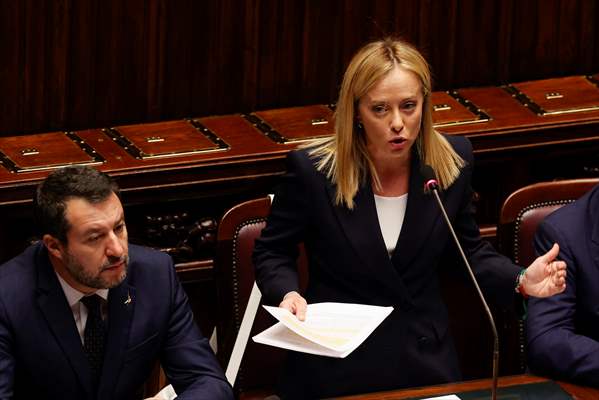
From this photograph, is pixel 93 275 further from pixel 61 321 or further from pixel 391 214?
pixel 391 214

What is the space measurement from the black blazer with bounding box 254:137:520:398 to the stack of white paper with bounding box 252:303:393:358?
294 millimetres

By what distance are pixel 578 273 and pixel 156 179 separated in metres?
1.41

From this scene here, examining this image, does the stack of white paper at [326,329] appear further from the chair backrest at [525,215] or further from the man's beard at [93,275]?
the chair backrest at [525,215]

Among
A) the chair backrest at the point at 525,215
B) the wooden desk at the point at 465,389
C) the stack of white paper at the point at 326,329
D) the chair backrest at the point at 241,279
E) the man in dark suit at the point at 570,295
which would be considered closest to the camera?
the stack of white paper at the point at 326,329

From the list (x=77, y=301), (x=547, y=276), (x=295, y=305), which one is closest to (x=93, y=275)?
(x=77, y=301)

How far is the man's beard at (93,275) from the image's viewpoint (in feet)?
10.9

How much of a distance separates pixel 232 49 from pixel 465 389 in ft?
6.36

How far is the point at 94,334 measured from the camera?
347 cm

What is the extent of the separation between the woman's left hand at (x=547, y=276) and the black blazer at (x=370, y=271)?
0.58 feet

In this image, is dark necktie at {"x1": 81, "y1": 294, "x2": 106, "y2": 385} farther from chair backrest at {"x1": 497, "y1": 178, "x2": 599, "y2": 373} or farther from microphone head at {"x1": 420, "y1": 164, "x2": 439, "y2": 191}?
chair backrest at {"x1": 497, "y1": 178, "x2": 599, "y2": 373}

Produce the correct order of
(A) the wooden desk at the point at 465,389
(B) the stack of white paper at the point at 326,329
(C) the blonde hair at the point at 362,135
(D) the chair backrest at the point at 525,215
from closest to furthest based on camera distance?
(B) the stack of white paper at the point at 326,329, (A) the wooden desk at the point at 465,389, (C) the blonde hair at the point at 362,135, (D) the chair backrest at the point at 525,215

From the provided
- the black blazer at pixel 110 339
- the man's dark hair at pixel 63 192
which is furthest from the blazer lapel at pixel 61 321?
the man's dark hair at pixel 63 192

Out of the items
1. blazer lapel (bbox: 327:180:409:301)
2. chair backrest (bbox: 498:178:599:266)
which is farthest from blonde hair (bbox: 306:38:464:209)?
chair backrest (bbox: 498:178:599:266)

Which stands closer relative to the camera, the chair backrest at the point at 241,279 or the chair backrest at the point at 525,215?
the chair backrest at the point at 241,279
